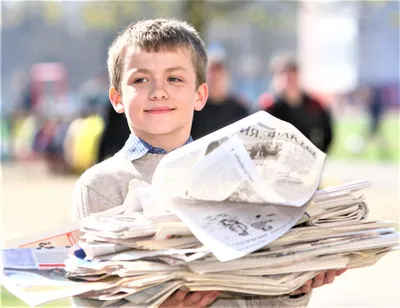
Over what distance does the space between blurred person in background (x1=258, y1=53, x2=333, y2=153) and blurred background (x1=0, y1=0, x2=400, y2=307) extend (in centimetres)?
4

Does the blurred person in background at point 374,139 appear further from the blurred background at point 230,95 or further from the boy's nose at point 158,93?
the boy's nose at point 158,93

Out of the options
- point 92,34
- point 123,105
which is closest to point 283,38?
point 92,34

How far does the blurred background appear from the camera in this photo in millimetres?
8672

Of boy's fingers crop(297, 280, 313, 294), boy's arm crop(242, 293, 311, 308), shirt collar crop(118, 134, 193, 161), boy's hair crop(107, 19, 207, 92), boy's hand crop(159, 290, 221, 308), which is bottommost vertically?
boy's arm crop(242, 293, 311, 308)

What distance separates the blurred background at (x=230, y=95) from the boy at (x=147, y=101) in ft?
1.77

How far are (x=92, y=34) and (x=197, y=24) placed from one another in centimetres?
4854

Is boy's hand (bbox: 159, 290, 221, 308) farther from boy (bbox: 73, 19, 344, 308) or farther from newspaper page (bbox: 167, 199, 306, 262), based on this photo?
boy (bbox: 73, 19, 344, 308)

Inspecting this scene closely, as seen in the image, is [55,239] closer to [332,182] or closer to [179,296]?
[179,296]

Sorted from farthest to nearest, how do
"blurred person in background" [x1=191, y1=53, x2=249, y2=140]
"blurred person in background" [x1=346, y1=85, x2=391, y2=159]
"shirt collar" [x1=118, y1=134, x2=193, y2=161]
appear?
1. "blurred person in background" [x1=346, y1=85, x2=391, y2=159]
2. "blurred person in background" [x1=191, y1=53, x2=249, y2=140]
3. "shirt collar" [x1=118, y1=134, x2=193, y2=161]

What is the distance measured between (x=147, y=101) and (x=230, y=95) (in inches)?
284

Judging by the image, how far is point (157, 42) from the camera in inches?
103

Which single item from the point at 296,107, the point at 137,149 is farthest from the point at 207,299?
the point at 296,107

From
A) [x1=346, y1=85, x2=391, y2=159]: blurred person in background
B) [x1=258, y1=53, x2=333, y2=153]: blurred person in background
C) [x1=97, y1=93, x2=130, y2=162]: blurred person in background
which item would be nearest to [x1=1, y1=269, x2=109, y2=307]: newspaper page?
[x1=97, y1=93, x2=130, y2=162]: blurred person in background

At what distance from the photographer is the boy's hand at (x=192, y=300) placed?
2209 millimetres
